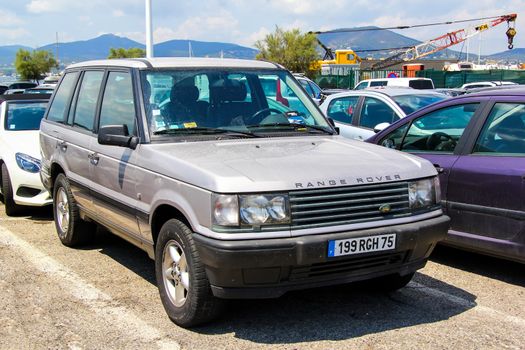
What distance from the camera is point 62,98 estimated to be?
6.55 m

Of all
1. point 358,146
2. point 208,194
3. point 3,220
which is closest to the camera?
point 208,194

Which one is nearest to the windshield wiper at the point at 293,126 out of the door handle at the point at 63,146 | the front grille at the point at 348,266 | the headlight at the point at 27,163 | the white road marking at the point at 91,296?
the front grille at the point at 348,266

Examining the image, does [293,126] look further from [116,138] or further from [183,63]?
[116,138]

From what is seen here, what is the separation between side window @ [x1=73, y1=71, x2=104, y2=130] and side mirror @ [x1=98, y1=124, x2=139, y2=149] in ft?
3.44

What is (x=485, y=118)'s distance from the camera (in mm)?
5402

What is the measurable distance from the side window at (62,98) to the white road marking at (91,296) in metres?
1.40

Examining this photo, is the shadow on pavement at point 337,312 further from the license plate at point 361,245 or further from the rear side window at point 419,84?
the rear side window at point 419,84

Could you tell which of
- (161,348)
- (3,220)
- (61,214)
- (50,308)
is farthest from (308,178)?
(3,220)

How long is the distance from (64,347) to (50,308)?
771 mm

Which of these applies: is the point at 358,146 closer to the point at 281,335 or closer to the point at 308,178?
the point at 308,178

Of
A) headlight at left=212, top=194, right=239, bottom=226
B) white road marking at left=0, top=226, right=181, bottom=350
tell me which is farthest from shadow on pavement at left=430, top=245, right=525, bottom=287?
white road marking at left=0, top=226, right=181, bottom=350

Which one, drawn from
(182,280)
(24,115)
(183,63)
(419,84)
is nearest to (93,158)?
(183,63)

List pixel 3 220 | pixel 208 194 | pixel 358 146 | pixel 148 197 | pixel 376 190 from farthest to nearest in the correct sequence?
pixel 3 220, pixel 358 146, pixel 148 197, pixel 376 190, pixel 208 194

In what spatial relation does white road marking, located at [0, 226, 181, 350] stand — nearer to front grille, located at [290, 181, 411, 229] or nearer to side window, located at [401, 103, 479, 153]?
front grille, located at [290, 181, 411, 229]
